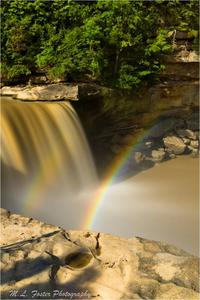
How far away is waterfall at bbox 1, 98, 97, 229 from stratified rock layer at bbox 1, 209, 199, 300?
193cm

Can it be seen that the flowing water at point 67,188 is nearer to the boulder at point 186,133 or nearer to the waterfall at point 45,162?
the waterfall at point 45,162

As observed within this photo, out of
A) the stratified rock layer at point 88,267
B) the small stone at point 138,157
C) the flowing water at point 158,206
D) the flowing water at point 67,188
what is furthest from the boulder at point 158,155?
the stratified rock layer at point 88,267

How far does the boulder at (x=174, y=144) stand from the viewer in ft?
33.6

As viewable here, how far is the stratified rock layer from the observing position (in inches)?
135

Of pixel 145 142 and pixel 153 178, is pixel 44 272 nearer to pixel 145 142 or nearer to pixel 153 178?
pixel 153 178

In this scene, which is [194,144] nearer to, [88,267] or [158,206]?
[158,206]

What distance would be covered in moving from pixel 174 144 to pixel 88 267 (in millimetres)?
6974

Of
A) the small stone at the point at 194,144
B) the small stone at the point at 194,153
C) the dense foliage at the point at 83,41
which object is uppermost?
the dense foliage at the point at 83,41

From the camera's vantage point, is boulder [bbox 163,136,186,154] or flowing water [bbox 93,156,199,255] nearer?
flowing water [bbox 93,156,199,255]

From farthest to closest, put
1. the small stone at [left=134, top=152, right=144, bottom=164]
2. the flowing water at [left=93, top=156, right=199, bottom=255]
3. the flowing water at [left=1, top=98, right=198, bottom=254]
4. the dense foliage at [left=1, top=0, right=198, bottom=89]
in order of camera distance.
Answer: the small stone at [left=134, top=152, right=144, bottom=164]
the dense foliage at [left=1, top=0, right=198, bottom=89]
the flowing water at [left=1, top=98, right=198, bottom=254]
the flowing water at [left=93, top=156, right=199, bottom=255]

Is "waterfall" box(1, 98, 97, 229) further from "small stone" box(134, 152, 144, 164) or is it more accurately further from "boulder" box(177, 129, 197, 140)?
"boulder" box(177, 129, 197, 140)

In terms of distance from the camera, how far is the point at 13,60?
8812 mm

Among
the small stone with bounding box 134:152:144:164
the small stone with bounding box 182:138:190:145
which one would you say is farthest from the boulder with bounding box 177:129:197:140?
the small stone with bounding box 134:152:144:164

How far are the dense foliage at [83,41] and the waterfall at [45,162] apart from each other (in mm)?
1395
